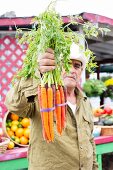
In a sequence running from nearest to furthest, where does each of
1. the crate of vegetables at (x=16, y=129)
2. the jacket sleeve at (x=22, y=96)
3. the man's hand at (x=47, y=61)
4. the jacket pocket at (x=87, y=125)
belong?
the man's hand at (x=47, y=61) → the jacket sleeve at (x=22, y=96) → the jacket pocket at (x=87, y=125) → the crate of vegetables at (x=16, y=129)

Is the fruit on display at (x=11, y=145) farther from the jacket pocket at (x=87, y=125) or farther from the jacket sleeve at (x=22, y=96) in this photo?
the jacket sleeve at (x=22, y=96)

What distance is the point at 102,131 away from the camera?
17.9ft

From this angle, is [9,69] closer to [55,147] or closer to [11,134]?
[11,134]

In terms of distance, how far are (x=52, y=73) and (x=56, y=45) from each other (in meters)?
0.17

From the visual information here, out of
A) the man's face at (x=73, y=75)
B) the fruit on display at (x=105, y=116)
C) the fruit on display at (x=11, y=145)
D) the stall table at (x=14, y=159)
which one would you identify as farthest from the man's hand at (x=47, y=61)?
the fruit on display at (x=105, y=116)

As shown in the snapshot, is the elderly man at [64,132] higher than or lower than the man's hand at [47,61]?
lower

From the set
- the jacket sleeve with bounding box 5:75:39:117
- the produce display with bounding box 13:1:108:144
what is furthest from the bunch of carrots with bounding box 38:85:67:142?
the jacket sleeve with bounding box 5:75:39:117

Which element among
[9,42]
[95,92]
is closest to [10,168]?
[9,42]

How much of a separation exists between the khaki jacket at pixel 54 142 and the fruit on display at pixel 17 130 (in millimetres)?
1571

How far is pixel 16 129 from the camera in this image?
4.58 m

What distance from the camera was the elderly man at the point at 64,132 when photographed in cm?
252

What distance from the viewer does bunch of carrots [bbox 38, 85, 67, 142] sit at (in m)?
2.11

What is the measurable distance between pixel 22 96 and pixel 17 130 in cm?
216

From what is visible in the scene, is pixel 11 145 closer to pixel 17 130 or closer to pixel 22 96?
pixel 17 130
